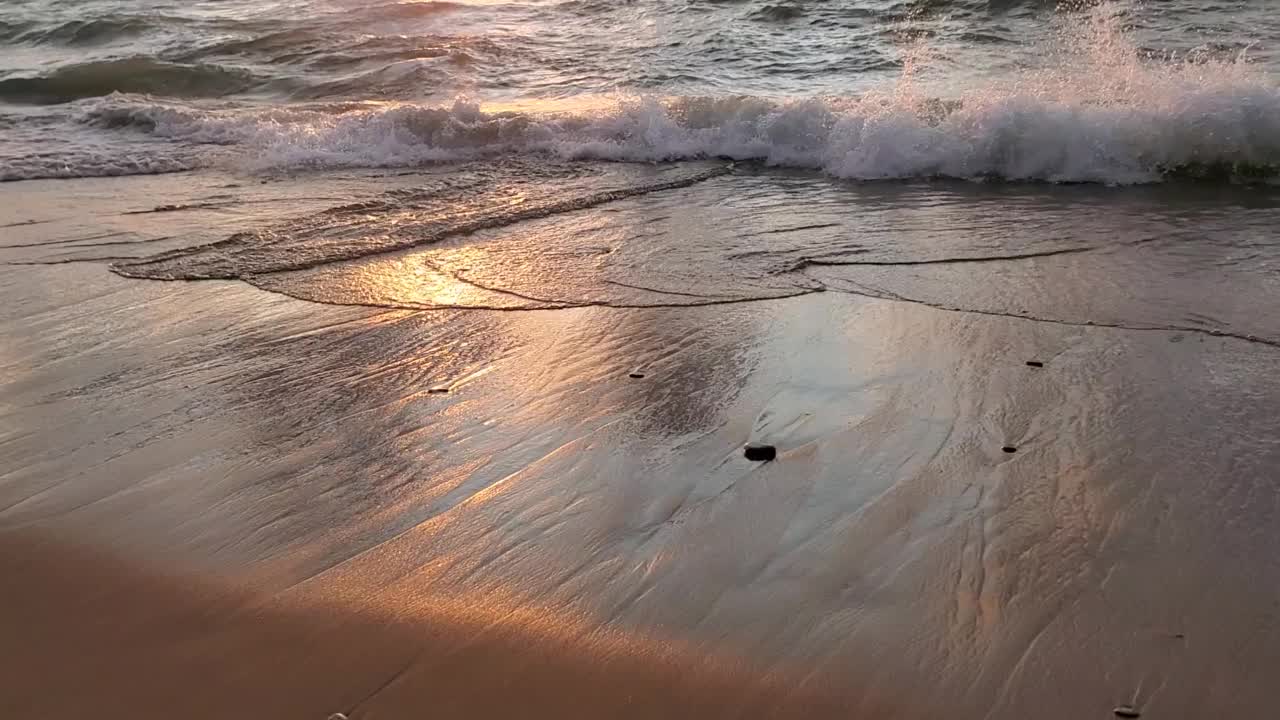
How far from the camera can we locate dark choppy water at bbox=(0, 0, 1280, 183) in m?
7.19

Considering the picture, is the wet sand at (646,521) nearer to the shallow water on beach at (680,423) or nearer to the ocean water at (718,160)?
the shallow water on beach at (680,423)

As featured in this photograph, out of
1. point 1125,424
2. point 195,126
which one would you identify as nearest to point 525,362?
point 1125,424

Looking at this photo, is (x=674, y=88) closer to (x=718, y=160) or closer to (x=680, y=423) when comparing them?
(x=718, y=160)

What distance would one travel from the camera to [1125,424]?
10.2 feet

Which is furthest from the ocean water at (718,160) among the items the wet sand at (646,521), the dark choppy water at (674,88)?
the wet sand at (646,521)

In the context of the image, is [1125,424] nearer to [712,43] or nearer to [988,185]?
[988,185]

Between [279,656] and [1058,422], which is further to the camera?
[1058,422]

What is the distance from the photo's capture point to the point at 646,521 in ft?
8.73

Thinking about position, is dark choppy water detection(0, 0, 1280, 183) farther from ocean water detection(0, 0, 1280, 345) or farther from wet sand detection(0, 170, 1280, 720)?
wet sand detection(0, 170, 1280, 720)

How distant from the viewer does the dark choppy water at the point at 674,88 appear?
7188 mm

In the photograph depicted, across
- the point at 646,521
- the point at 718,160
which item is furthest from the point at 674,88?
the point at 646,521

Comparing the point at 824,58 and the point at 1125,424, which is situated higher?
the point at 824,58

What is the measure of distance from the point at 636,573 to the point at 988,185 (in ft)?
17.7

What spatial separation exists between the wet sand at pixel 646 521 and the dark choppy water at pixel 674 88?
12.6 ft
